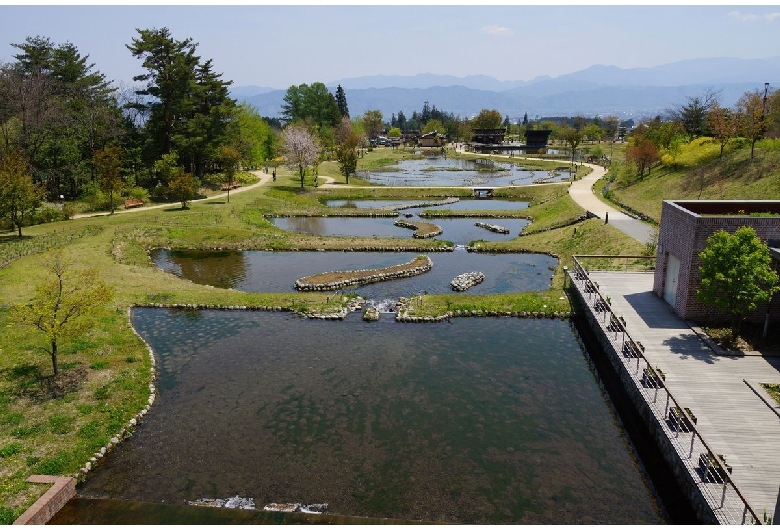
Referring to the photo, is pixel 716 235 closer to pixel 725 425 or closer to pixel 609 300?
pixel 609 300

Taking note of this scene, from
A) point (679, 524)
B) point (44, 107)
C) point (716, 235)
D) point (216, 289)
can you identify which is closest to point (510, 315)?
point (716, 235)

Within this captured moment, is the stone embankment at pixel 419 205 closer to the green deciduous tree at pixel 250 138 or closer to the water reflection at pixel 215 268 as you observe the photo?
the water reflection at pixel 215 268

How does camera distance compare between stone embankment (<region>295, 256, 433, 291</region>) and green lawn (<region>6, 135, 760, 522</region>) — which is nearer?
green lawn (<region>6, 135, 760, 522</region>)

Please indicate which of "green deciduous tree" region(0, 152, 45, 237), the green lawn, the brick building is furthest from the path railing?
"green deciduous tree" region(0, 152, 45, 237)

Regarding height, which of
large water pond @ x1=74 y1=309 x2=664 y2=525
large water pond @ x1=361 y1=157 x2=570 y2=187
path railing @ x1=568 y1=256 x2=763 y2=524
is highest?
large water pond @ x1=361 y1=157 x2=570 y2=187

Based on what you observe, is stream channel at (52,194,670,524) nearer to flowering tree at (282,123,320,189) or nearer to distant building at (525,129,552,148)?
flowering tree at (282,123,320,189)

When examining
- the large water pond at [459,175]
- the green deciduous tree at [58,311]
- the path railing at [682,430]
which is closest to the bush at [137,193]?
the large water pond at [459,175]
